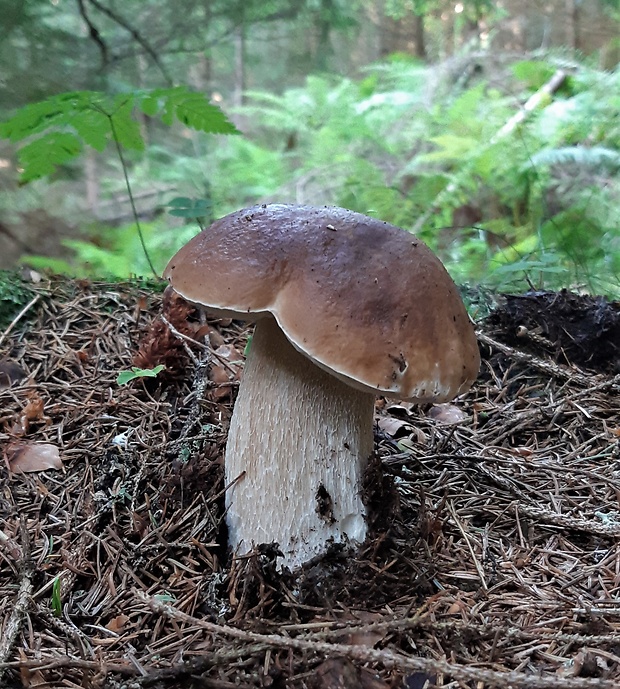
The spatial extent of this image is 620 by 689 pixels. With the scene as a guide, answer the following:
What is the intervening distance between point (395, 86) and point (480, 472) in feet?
24.3

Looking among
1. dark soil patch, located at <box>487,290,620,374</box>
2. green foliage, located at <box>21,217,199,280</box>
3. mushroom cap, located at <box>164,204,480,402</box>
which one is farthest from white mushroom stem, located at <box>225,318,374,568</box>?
green foliage, located at <box>21,217,199,280</box>

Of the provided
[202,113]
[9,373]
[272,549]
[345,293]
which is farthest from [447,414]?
[202,113]

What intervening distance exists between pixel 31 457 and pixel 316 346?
1317 mm

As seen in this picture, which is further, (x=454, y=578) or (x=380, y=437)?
(x=380, y=437)

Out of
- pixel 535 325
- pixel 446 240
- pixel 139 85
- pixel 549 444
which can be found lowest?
pixel 446 240

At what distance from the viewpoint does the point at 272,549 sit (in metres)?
1.61

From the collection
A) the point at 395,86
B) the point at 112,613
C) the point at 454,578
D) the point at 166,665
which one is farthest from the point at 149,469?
the point at 395,86

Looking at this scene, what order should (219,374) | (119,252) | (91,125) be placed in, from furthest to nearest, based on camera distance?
(119,252)
(91,125)
(219,374)

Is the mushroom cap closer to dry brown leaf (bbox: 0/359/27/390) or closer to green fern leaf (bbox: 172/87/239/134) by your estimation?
dry brown leaf (bbox: 0/359/27/390)

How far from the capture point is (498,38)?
33.9 feet

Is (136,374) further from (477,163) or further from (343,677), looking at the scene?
(477,163)

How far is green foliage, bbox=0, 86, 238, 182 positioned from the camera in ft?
9.71

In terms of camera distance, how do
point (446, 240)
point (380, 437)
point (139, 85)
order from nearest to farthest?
point (380, 437)
point (139, 85)
point (446, 240)

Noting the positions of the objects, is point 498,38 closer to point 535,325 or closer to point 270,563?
→ point 535,325
